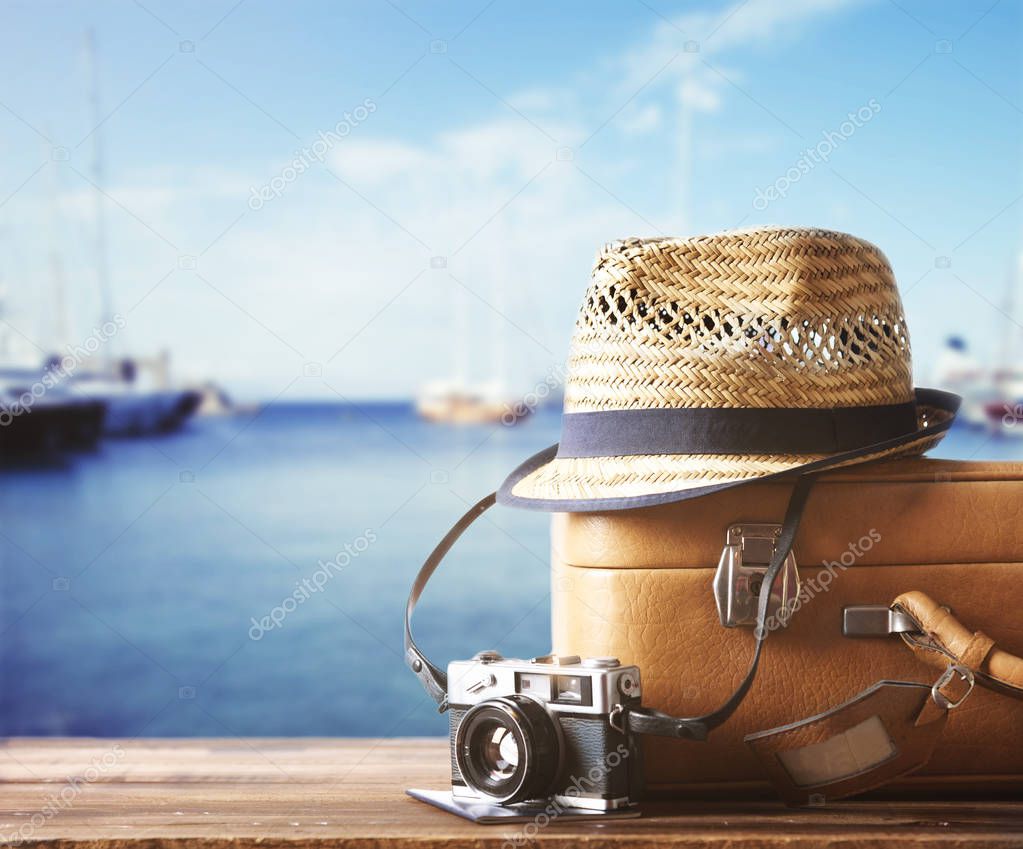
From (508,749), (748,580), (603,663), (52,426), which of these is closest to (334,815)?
(508,749)

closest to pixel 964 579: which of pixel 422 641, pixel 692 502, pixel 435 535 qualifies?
pixel 692 502

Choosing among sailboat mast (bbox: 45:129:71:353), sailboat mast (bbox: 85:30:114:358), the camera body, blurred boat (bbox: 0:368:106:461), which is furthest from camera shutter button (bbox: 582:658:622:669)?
sailboat mast (bbox: 45:129:71:353)

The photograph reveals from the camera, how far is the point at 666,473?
99cm

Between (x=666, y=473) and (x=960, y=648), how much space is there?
0.29 m

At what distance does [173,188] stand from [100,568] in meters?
2.85

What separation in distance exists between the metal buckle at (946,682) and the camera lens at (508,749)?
1.05 feet

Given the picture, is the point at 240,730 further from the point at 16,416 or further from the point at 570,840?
the point at 570,840

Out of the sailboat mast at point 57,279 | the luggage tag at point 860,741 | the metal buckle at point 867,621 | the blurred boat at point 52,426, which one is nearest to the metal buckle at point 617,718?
the luggage tag at point 860,741

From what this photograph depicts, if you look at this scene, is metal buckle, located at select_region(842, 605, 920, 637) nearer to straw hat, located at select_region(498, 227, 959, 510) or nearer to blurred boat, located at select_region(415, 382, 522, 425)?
straw hat, located at select_region(498, 227, 959, 510)

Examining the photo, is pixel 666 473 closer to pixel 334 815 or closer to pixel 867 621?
pixel 867 621

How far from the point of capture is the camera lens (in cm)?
92

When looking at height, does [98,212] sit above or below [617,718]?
above

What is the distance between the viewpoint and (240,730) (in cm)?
674

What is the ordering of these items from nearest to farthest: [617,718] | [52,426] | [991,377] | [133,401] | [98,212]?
1. [617,718]
2. [991,377]
3. [52,426]
4. [133,401]
5. [98,212]
